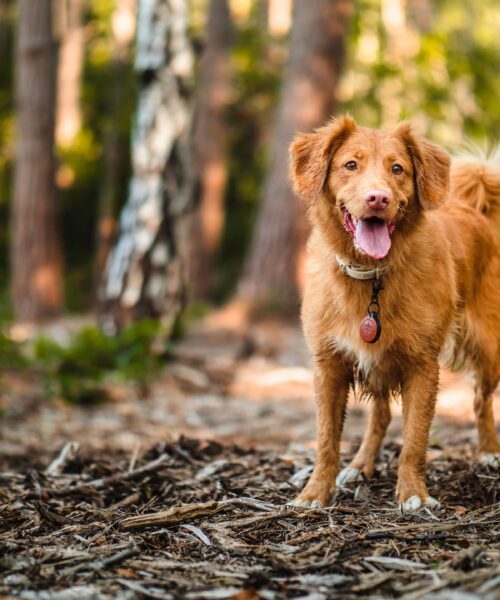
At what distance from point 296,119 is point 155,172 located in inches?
136

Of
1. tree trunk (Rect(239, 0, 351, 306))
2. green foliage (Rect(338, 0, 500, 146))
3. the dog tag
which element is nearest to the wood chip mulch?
the dog tag

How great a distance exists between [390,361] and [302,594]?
1.73 metres

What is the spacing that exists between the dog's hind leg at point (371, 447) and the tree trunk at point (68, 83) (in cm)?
1703

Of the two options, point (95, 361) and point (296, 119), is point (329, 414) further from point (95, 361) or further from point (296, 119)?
point (296, 119)

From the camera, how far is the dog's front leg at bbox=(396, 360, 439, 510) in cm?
443

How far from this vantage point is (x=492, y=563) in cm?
310

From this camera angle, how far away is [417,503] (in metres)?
4.24

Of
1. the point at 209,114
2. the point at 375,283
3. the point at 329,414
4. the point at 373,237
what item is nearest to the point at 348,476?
the point at 329,414

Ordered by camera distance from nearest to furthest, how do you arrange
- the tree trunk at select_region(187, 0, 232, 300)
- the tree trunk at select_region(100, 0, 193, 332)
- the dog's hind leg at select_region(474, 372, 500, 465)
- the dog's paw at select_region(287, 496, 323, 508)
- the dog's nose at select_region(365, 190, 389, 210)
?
the dog's nose at select_region(365, 190, 389, 210) < the dog's paw at select_region(287, 496, 323, 508) < the dog's hind leg at select_region(474, 372, 500, 465) < the tree trunk at select_region(100, 0, 193, 332) < the tree trunk at select_region(187, 0, 232, 300)

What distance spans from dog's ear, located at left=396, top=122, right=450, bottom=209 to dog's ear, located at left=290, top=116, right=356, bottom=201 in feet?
0.99

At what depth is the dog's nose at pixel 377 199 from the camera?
13.1 feet

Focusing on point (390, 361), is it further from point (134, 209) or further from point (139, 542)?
point (134, 209)

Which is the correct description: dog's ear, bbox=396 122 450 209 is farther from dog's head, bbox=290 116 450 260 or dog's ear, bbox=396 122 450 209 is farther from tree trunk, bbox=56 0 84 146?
tree trunk, bbox=56 0 84 146

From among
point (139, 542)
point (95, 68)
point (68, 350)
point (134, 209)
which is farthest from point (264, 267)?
point (95, 68)
